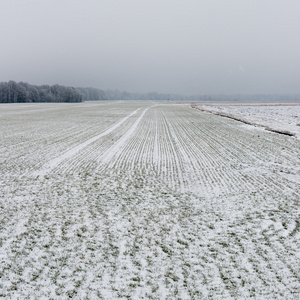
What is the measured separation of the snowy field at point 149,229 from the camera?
3.54 metres

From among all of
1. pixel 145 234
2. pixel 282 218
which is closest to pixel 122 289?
→ pixel 145 234

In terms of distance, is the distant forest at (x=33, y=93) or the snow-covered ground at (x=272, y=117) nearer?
the snow-covered ground at (x=272, y=117)

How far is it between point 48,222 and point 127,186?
2.58 meters

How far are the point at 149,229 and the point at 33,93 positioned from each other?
14590 centimetres

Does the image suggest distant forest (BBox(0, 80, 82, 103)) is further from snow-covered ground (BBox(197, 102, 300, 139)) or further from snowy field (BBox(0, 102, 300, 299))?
snowy field (BBox(0, 102, 300, 299))

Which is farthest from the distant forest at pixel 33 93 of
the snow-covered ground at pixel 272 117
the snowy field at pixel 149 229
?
the snowy field at pixel 149 229

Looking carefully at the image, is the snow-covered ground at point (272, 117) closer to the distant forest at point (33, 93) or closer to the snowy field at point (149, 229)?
the snowy field at point (149, 229)

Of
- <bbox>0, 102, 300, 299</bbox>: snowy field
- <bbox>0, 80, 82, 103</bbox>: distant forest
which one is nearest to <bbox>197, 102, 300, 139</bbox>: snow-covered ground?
<bbox>0, 102, 300, 299</bbox>: snowy field

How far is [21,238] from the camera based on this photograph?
4613mm

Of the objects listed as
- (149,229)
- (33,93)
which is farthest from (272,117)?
(33,93)

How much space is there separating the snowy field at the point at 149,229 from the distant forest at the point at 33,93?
132 metres

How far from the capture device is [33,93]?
134 meters

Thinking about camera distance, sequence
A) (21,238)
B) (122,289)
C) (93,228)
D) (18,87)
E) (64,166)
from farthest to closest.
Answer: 1. (18,87)
2. (64,166)
3. (93,228)
4. (21,238)
5. (122,289)

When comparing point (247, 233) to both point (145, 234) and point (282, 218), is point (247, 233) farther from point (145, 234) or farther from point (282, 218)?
point (145, 234)
